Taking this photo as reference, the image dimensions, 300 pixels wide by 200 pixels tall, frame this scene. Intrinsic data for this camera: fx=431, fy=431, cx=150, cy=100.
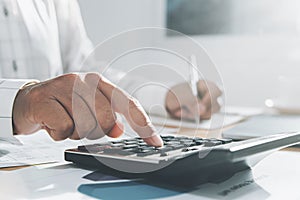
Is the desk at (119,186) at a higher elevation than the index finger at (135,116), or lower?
lower

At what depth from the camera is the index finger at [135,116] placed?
0.49m

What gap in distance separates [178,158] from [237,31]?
134 centimetres

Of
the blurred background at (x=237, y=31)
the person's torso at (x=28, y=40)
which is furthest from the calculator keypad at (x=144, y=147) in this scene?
the blurred background at (x=237, y=31)

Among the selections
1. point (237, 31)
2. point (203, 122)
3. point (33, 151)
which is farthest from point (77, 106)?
point (237, 31)

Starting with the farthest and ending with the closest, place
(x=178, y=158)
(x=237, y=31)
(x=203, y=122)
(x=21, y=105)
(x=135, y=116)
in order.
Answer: (x=237, y=31) < (x=203, y=122) < (x=21, y=105) < (x=135, y=116) < (x=178, y=158)

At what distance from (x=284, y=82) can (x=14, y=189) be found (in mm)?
1317

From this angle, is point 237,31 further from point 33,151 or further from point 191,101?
point 33,151

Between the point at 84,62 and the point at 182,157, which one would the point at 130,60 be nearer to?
the point at 84,62

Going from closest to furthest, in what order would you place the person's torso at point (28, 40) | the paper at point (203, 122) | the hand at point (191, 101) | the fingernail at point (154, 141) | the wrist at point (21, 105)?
the fingernail at point (154, 141) → the wrist at point (21, 105) → the paper at point (203, 122) → the hand at point (191, 101) → the person's torso at point (28, 40)

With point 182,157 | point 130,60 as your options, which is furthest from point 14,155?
point 130,60

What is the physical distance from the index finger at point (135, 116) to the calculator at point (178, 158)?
0.5 inches

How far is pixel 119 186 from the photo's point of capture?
0.40 m

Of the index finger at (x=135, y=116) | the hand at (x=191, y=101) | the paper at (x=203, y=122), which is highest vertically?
the index finger at (x=135, y=116)

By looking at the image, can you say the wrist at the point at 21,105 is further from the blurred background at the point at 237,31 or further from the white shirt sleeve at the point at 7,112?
the blurred background at the point at 237,31
